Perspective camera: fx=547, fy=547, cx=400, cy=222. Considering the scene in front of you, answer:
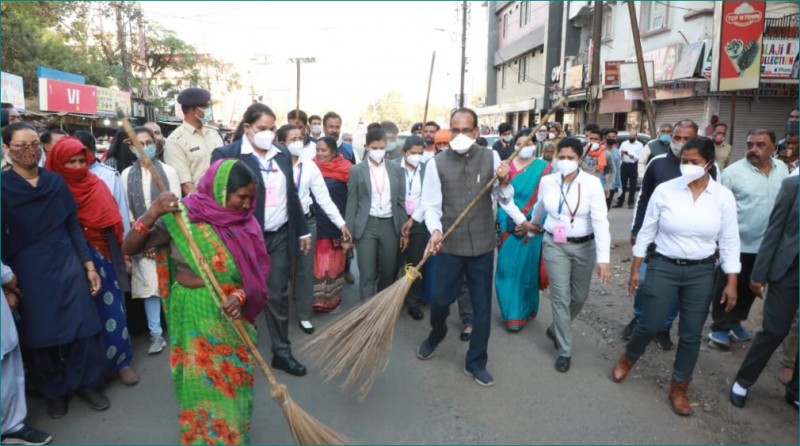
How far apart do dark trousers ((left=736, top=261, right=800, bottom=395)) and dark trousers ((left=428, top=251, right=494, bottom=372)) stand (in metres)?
1.65

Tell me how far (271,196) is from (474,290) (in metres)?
1.54

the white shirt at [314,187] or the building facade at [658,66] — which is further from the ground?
the building facade at [658,66]

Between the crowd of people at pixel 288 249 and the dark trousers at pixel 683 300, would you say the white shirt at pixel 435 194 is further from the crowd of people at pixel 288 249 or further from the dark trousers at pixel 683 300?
the dark trousers at pixel 683 300

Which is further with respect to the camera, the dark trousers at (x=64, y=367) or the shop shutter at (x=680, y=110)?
the shop shutter at (x=680, y=110)

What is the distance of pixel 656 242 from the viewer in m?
3.51

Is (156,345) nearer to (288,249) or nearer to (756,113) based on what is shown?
(288,249)

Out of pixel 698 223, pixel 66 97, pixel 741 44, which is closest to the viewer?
pixel 698 223

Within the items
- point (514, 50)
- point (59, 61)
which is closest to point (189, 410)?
point (59, 61)

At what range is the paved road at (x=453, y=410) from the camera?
3.13 m

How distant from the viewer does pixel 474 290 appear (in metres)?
3.80

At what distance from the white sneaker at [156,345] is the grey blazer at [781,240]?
4.21 metres

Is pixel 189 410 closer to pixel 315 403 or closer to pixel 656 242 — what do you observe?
pixel 315 403

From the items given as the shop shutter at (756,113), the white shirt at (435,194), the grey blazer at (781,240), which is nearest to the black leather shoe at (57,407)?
the white shirt at (435,194)

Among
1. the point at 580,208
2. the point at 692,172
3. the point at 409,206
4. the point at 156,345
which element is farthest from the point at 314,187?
the point at 692,172
